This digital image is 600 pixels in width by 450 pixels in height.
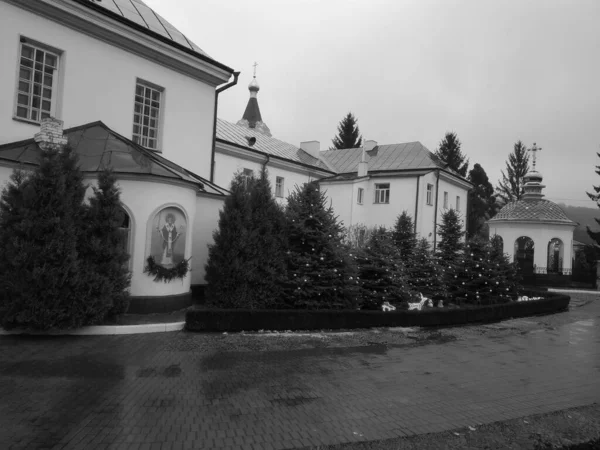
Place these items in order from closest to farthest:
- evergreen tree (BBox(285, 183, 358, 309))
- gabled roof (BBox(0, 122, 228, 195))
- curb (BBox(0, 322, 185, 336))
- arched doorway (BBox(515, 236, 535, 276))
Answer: curb (BBox(0, 322, 185, 336)) < gabled roof (BBox(0, 122, 228, 195)) < evergreen tree (BBox(285, 183, 358, 309)) < arched doorway (BBox(515, 236, 535, 276))

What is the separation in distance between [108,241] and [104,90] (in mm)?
5927

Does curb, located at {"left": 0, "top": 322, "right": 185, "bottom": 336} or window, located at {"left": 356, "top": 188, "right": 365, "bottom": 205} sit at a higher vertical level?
window, located at {"left": 356, "top": 188, "right": 365, "bottom": 205}

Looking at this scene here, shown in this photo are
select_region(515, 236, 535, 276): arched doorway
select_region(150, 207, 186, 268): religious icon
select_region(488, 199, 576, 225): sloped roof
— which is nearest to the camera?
select_region(150, 207, 186, 268): religious icon

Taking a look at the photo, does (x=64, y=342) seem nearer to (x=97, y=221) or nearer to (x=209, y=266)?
(x=97, y=221)

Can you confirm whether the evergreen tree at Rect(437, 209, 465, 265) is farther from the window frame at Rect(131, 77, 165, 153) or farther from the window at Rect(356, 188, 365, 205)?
the window at Rect(356, 188, 365, 205)

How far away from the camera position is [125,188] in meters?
10.9

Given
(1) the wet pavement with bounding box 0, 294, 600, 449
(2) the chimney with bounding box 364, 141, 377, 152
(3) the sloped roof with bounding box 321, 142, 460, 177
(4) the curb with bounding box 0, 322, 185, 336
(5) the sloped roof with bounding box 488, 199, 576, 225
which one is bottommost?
(1) the wet pavement with bounding box 0, 294, 600, 449

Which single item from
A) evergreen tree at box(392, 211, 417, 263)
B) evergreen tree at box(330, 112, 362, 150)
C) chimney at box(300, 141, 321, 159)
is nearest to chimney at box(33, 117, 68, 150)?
evergreen tree at box(392, 211, 417, 263)

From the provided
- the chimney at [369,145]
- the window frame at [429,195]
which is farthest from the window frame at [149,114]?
the chimney at [369,145]

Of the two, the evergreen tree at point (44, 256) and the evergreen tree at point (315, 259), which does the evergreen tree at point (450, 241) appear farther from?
the evergreen tree at point (44, 256)

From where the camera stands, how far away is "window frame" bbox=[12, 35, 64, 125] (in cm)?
1155

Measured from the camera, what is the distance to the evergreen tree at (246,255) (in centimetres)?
1162

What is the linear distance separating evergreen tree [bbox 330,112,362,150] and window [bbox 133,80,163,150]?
51.1 meters

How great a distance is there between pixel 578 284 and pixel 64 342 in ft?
107
